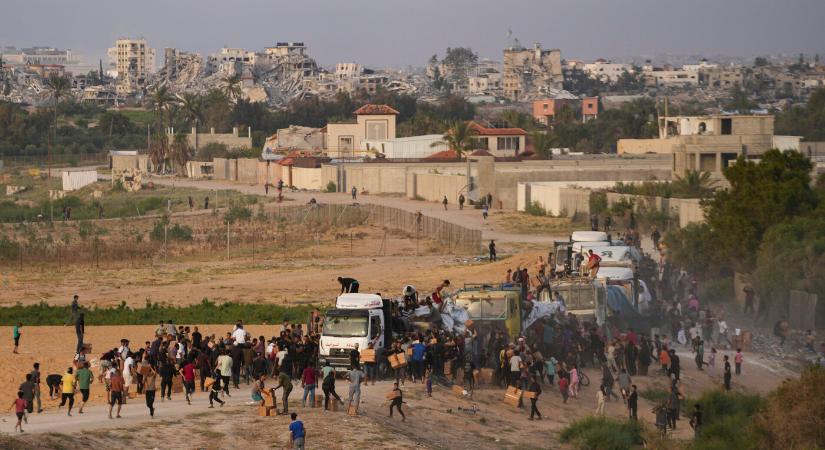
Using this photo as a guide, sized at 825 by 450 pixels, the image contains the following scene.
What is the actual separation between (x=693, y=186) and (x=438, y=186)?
20085 millimetres

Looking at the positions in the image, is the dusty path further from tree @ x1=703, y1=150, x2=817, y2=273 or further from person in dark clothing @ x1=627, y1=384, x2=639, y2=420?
person in dark clothing @ x1=627, y1=384, x2=639, y2=420

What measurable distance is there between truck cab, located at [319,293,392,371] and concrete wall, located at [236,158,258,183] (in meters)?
72.2

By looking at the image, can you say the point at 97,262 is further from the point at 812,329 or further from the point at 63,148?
the point at 63,148

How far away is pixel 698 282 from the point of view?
45.5 meters

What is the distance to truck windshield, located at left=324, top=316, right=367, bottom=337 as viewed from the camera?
28203mm

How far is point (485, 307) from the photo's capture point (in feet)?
105

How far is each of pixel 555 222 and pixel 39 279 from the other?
915 inches

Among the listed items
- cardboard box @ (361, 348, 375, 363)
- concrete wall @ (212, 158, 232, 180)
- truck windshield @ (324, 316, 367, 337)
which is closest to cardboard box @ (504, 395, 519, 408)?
cardboard box @ (361, 348, 375, 363)

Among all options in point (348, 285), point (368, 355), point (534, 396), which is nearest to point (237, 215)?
point (348, 285)

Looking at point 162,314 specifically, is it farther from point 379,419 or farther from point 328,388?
point 379,419

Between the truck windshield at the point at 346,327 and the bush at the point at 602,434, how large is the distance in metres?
4.24

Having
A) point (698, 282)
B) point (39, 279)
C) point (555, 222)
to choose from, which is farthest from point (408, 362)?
point (555, 222)

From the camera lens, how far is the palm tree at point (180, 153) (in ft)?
373

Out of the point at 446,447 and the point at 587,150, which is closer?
the point at 446,447
